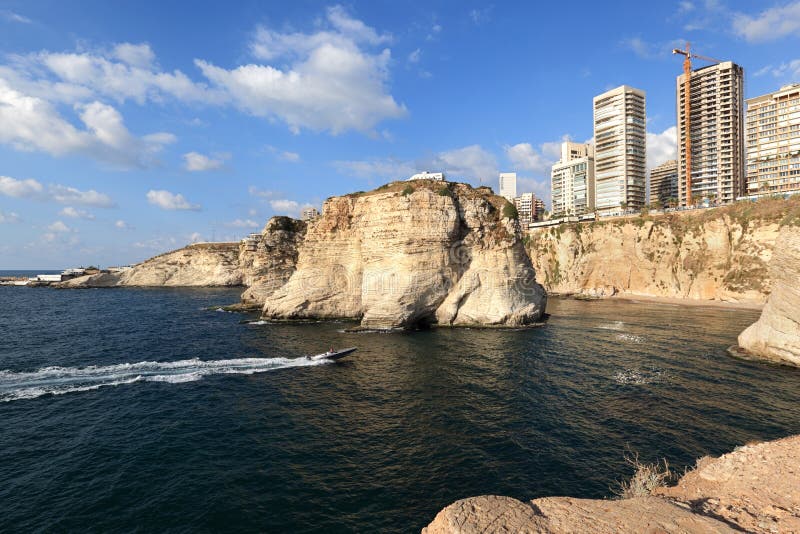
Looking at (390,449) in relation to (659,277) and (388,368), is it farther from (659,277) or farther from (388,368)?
(659,277)

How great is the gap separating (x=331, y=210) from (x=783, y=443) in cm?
5602

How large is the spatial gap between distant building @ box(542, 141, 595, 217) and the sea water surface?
120595mm

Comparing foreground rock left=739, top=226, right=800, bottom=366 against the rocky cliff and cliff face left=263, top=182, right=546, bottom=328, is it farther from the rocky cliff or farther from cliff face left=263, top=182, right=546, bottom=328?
the rocky cliff

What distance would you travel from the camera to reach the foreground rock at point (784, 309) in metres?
30.8

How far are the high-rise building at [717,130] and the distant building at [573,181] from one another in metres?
34.2

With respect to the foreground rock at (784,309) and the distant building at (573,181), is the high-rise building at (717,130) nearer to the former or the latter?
the distant building at (573,181)

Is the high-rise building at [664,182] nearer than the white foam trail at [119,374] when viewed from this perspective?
No

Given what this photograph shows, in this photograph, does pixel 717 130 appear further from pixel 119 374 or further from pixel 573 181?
pixel 119 374

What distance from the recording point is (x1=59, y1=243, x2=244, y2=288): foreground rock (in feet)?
478

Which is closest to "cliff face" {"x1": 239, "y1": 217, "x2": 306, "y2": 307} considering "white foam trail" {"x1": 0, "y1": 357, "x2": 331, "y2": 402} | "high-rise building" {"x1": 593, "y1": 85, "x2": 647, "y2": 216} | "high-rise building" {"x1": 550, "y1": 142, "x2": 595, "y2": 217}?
"white foam trail" {"x1": 0, "y1": 357, "x2": 331, "y2": 402}

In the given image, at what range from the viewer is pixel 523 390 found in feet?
89.0

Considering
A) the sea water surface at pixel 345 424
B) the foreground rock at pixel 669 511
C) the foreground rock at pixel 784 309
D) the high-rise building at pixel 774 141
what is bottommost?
the sea water surface at pixel 345 424

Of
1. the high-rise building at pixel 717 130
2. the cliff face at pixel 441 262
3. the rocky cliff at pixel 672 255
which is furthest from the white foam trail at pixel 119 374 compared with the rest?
the high-rise building at pixel 717 130

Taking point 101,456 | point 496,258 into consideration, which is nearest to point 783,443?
point 101,456
